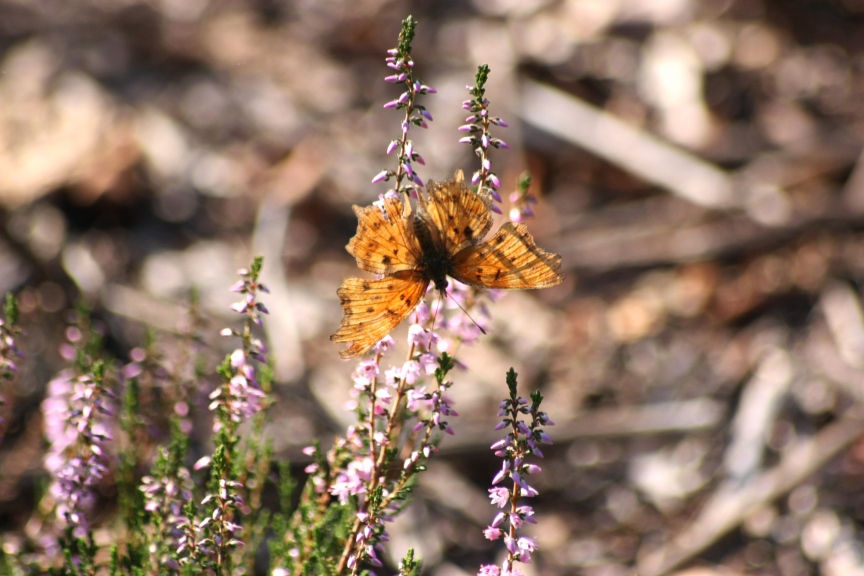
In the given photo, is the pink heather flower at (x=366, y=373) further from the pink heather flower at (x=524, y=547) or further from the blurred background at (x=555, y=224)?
the blurred background at (x=555, y=224)

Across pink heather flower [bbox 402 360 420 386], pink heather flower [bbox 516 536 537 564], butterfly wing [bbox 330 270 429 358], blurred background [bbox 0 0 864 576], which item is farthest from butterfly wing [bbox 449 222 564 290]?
blurred background [bbox 0 0 864 576]

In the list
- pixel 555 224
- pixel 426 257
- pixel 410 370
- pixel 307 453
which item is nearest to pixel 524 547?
pixel 410 370

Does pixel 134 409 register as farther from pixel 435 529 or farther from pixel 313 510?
pixel 435 529

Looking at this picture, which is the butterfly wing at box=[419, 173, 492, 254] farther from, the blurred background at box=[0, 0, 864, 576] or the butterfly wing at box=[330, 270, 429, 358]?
the blurred background at box=[0, 0, 864, 576]

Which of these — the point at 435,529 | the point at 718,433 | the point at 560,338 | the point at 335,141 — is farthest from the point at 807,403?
the point at 335,141

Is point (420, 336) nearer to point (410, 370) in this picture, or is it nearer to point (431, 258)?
point (410, 370)
